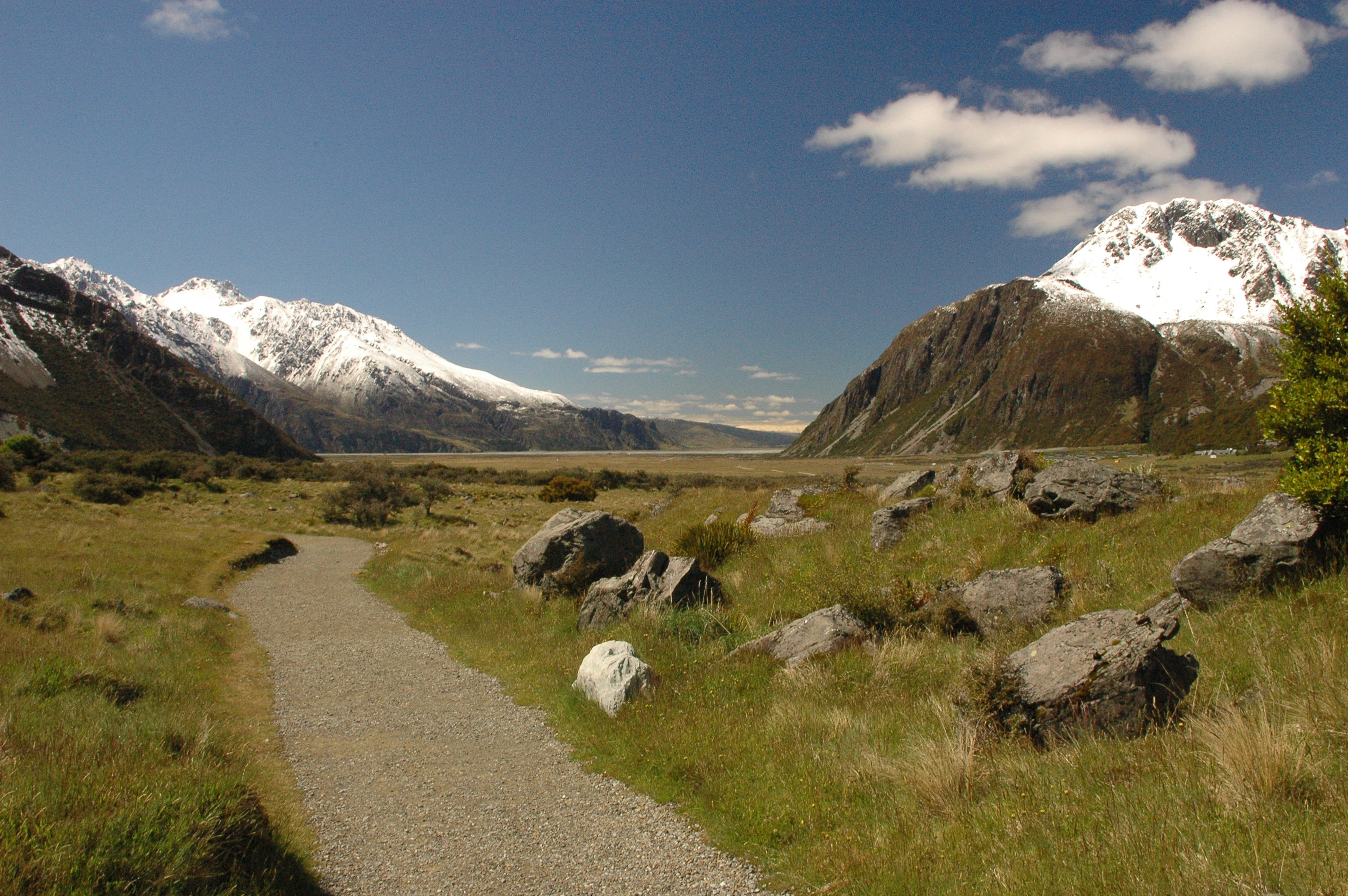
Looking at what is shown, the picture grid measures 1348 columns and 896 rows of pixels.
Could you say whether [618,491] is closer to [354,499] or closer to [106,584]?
[354,499]

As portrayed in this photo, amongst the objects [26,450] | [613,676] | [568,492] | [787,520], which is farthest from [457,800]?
[26,450]

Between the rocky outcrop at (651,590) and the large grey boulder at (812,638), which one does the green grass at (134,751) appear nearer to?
the rocky outcrop at (651,590)

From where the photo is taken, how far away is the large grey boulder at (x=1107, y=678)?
5375mm

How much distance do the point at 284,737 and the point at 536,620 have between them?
562 centimetres

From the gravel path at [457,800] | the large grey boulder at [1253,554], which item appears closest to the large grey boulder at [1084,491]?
the large grey boulder at [1253,554]

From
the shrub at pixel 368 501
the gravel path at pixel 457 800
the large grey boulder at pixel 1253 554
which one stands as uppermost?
the large grey boulder at pixel 1253 554

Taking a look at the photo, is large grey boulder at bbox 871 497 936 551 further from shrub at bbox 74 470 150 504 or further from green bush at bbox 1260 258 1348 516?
shrub at bbox 74 470 150 504

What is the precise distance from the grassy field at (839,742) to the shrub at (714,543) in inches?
94.9

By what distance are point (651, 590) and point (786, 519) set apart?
23.9 ft

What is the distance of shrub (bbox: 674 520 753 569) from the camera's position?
16953 mm

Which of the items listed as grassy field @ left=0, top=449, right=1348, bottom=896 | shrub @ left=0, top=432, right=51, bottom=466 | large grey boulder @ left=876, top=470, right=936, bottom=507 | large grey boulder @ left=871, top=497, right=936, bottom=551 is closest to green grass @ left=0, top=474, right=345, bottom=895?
grassy field @ left=0, top=449, right=1348, bottom=896

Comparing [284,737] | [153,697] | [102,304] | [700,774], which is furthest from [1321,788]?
[102,304]

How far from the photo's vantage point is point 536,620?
13.6 metres

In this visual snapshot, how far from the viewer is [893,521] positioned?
14156mm
